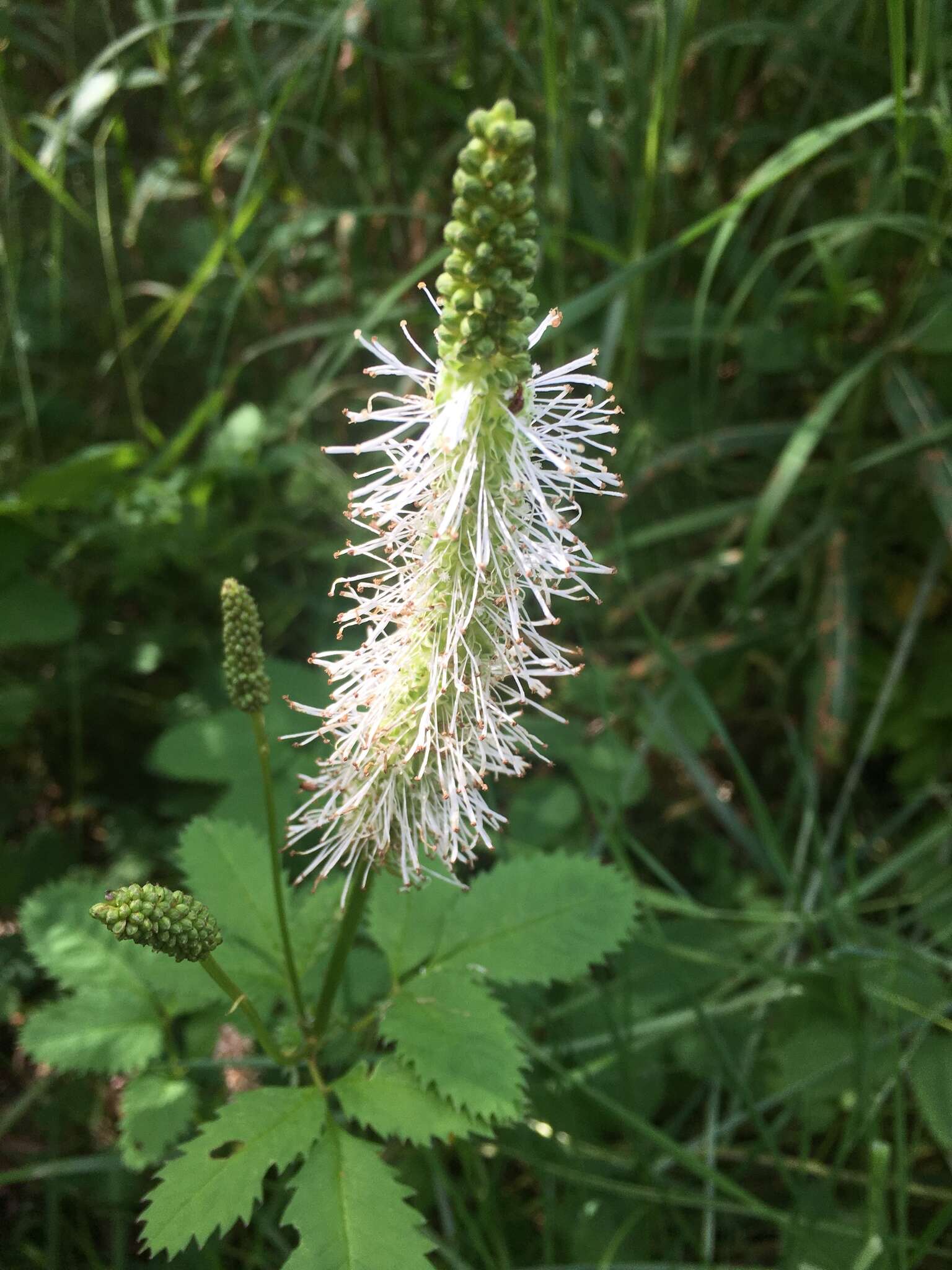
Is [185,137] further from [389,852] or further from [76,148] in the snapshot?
[389,852]

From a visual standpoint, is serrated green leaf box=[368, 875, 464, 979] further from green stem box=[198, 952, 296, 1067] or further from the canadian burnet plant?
green stem box=[198, 952, 296, 1067]

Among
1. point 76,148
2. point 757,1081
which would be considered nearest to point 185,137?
point 76,148

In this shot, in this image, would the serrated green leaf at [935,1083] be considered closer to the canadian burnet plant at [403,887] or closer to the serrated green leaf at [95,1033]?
the canadian burnet plant at [403,887]

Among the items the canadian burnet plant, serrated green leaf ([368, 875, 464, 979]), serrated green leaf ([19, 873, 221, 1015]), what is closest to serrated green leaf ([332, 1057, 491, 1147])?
the canadian burnet plant

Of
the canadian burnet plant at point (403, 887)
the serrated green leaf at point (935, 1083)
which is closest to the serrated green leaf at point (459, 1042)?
the canadian burnet plant at point (403, 887)

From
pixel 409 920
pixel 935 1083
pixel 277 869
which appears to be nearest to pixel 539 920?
pixel 409 920

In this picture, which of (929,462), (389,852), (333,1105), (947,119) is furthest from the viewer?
(929,462)
